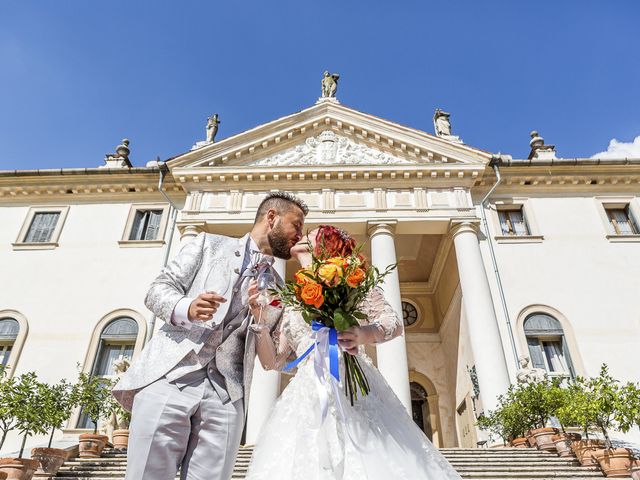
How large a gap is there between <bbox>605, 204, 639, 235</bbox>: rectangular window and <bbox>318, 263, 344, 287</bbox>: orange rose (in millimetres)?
17439

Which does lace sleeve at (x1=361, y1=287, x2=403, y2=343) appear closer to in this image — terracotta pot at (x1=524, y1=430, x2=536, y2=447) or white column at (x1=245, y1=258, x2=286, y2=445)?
white column at (x1=245, y1=258, x2=286, y2=445)

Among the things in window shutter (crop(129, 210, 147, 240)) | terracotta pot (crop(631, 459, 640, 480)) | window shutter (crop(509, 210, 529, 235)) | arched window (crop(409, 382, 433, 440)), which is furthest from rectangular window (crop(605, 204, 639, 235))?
window shutter (crop(129, 210, 147, 240))

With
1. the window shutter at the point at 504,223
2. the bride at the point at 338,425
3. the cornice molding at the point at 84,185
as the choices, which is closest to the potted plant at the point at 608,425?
the bride at the point at 338,425

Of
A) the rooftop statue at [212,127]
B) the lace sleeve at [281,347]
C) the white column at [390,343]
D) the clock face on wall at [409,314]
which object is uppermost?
the rooftop statue at [212,127]

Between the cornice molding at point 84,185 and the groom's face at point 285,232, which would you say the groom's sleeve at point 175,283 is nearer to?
the groom's face at point 285,232

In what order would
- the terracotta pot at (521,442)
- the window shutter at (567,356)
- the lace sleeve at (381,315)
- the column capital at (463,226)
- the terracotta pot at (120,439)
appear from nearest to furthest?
the lace sleeve at (381,315)
the terracotta pot at (521,442)
the terracotta pot at (120,439)
the window shutter at (567,356)
the column capital at (463,226)

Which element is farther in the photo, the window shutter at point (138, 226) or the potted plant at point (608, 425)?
the window shutter at point (138, 226)

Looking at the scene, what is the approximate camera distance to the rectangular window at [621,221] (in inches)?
645

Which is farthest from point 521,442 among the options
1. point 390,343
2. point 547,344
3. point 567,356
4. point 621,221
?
point 621,221

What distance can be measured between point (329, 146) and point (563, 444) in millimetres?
12640

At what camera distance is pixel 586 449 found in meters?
8.12

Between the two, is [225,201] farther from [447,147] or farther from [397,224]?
[447,147]

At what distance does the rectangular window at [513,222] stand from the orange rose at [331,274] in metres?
15.3

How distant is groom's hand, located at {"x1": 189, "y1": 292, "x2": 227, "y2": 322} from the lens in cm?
220
